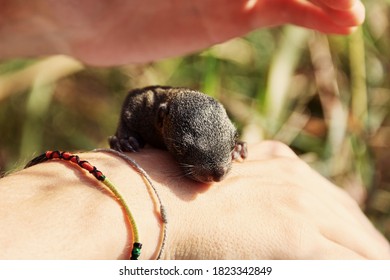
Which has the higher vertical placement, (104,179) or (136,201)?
(104,179)

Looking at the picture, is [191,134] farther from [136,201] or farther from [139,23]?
[139,23]

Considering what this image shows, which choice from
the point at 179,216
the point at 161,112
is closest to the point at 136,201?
the point at 179,216

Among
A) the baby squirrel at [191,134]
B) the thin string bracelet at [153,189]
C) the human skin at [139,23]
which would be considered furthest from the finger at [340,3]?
the thin string bracelet at [153,189]

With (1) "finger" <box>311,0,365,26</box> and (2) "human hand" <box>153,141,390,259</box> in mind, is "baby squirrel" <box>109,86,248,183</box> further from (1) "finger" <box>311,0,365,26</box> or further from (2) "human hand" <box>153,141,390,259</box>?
(1) "finger" <box>311,0,365,26</box>

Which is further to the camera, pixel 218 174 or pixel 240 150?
pixel 240 150

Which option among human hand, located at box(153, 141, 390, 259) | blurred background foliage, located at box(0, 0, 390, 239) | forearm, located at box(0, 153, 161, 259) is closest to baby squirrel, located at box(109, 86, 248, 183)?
human hand, located at box(153, 141, 390, 259)

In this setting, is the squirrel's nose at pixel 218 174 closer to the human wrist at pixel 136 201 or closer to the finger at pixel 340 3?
the human wrist at pixel 136 201

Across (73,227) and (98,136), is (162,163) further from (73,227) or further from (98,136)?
(98,136)
